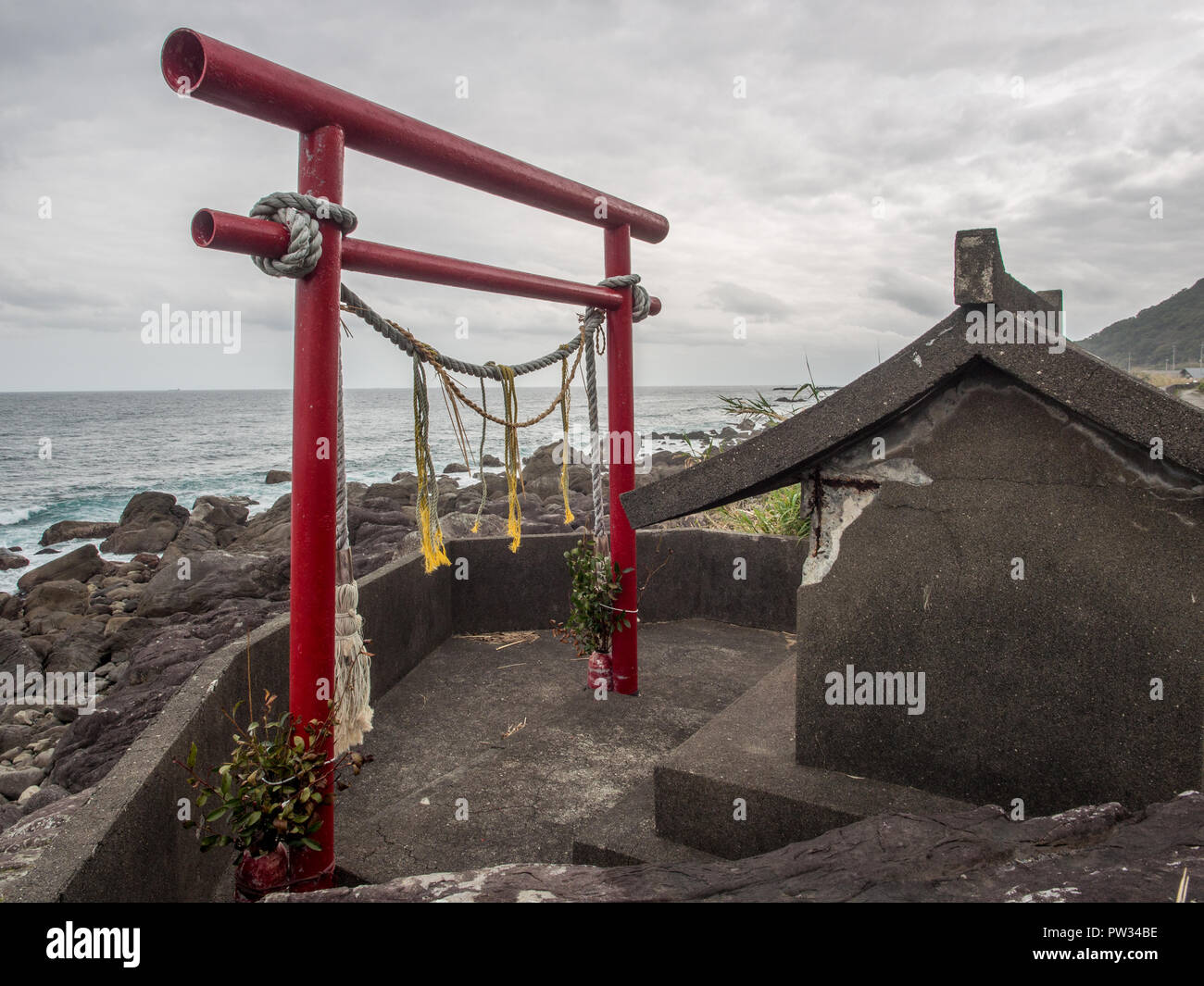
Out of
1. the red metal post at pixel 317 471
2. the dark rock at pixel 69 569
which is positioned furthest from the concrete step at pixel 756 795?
the dark rock at pixel 69 569

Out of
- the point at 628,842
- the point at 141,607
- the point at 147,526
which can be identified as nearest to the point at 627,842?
the point at 628,842

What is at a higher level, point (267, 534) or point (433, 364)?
point (433, 364)

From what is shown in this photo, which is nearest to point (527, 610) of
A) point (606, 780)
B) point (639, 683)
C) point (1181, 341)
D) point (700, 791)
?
point (639, 683)

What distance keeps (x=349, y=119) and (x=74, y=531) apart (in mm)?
21127

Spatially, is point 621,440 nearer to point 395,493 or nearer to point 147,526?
point 395,493

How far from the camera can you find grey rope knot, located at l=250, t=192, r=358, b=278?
2.87 meters

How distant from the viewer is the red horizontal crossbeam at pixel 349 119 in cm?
267

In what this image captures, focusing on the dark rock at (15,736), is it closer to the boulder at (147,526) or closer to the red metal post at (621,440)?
the red metal post at (621,440)

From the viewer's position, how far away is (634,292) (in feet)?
17.4

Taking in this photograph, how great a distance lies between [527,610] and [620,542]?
1720mm

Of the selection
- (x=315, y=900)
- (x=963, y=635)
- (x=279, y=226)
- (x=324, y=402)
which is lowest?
(x=315, y=900)

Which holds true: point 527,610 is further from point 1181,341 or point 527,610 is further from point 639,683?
point 1181,341
